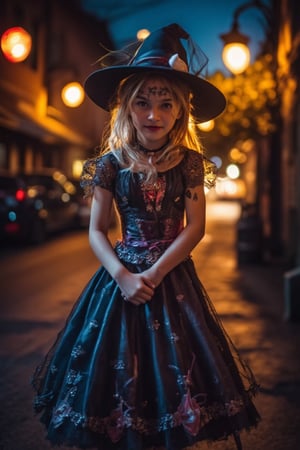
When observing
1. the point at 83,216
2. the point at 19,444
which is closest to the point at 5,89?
the point at 83,216

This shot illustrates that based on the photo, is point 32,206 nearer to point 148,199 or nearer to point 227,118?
point 227,118

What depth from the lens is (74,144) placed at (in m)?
28.0

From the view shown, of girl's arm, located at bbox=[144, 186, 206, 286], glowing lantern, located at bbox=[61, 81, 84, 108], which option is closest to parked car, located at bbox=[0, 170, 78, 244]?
glowing lantern, located at bbox=[61, 81, 84, 108]

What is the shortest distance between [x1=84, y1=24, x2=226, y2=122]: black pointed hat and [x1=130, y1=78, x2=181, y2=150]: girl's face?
0.08 meters

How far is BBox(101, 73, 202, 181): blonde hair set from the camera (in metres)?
2.98

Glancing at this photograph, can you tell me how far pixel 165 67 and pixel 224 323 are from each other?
406 centimetres

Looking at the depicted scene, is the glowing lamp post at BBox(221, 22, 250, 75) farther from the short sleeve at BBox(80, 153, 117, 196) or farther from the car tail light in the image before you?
the short sleeve at BBox(80, 153, 117, 196)

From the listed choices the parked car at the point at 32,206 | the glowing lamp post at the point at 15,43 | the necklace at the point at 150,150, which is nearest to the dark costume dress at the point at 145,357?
the necklace at the point at 150,150

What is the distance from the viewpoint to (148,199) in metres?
2.97

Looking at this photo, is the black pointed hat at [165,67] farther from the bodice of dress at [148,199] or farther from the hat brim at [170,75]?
the bodice of dress at [148,199]

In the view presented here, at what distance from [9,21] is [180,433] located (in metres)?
20.1

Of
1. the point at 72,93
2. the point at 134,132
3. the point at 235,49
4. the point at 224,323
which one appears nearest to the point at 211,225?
the point at 72,93

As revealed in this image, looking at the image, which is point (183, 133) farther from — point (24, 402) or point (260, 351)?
point (260, 351)

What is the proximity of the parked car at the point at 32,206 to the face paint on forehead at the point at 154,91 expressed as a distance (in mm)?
10548
